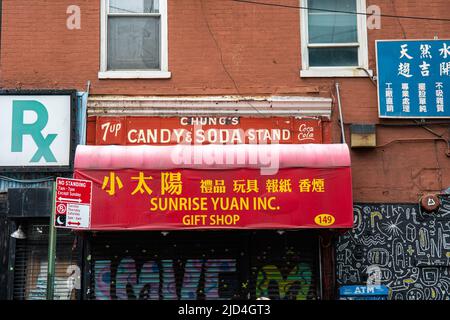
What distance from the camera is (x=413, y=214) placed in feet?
37.9

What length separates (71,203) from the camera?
8.85m

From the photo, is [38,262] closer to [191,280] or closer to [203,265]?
[191,280]

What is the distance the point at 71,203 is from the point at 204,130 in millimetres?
3263

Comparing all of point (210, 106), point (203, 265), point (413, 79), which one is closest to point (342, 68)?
point (413, 79)

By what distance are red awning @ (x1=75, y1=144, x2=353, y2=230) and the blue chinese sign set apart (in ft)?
4.92

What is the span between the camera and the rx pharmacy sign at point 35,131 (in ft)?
37.6

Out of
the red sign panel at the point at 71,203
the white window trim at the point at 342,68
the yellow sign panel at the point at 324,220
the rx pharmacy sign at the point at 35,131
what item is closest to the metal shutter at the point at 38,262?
the rx pharmacy sign at the point at 35,131

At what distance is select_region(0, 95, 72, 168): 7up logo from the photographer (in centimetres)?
1146

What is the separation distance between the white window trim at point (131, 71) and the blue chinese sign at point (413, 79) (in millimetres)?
3393

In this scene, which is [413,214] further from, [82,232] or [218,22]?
[82,232]

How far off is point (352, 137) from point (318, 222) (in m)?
1.72
